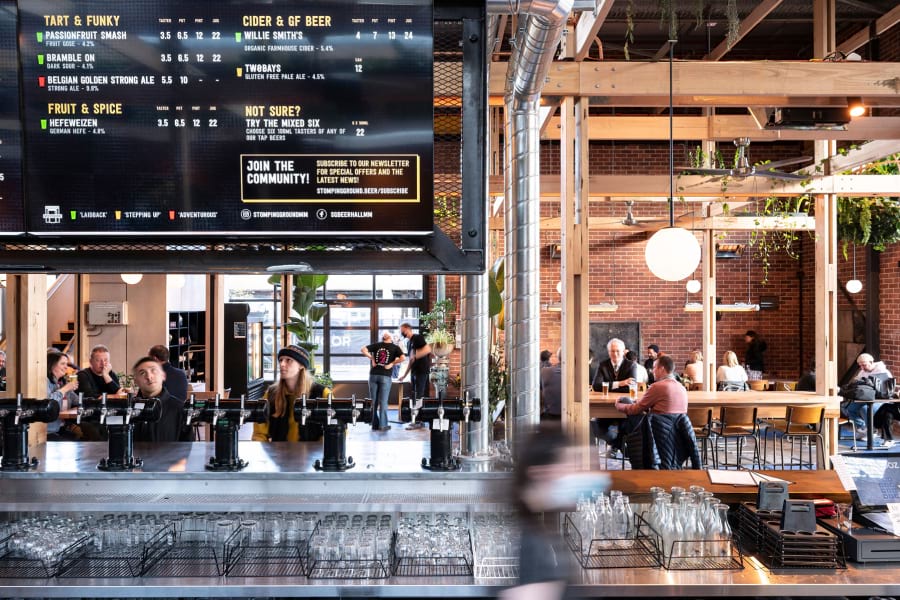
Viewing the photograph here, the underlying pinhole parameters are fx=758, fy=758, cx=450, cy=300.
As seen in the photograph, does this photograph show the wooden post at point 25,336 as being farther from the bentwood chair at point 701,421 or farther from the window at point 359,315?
the window at point 359,315

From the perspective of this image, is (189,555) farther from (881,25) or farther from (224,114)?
(881,25)

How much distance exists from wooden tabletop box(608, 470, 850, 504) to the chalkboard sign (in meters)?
9.90

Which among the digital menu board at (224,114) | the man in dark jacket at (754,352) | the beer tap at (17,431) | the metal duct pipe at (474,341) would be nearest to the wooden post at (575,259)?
the metal duct pipe at (474,341)

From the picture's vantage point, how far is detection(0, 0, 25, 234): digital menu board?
8.60 ft

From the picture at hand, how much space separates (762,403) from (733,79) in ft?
17.7

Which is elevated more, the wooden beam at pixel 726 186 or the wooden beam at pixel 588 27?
the wooden beam at pixel 588 27

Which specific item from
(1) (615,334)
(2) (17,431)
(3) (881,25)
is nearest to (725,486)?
(2) (17,431)

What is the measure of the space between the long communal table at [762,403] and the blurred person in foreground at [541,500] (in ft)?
20.3

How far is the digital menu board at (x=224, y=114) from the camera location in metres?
2.61

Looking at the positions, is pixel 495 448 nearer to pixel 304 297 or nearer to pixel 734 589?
pixel 734 589

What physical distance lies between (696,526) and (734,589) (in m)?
0.28

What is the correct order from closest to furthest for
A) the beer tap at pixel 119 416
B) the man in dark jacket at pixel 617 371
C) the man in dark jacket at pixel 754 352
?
the beer tap at pixel 119 416
the man in dark jacket at pixel 617 371
the man in dark jacket at pixel 754 352

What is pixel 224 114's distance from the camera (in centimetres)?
262

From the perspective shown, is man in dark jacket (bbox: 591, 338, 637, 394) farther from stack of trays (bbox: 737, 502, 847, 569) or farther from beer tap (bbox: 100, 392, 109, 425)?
beer tap (bbox: 100, 392, 109, 425)
